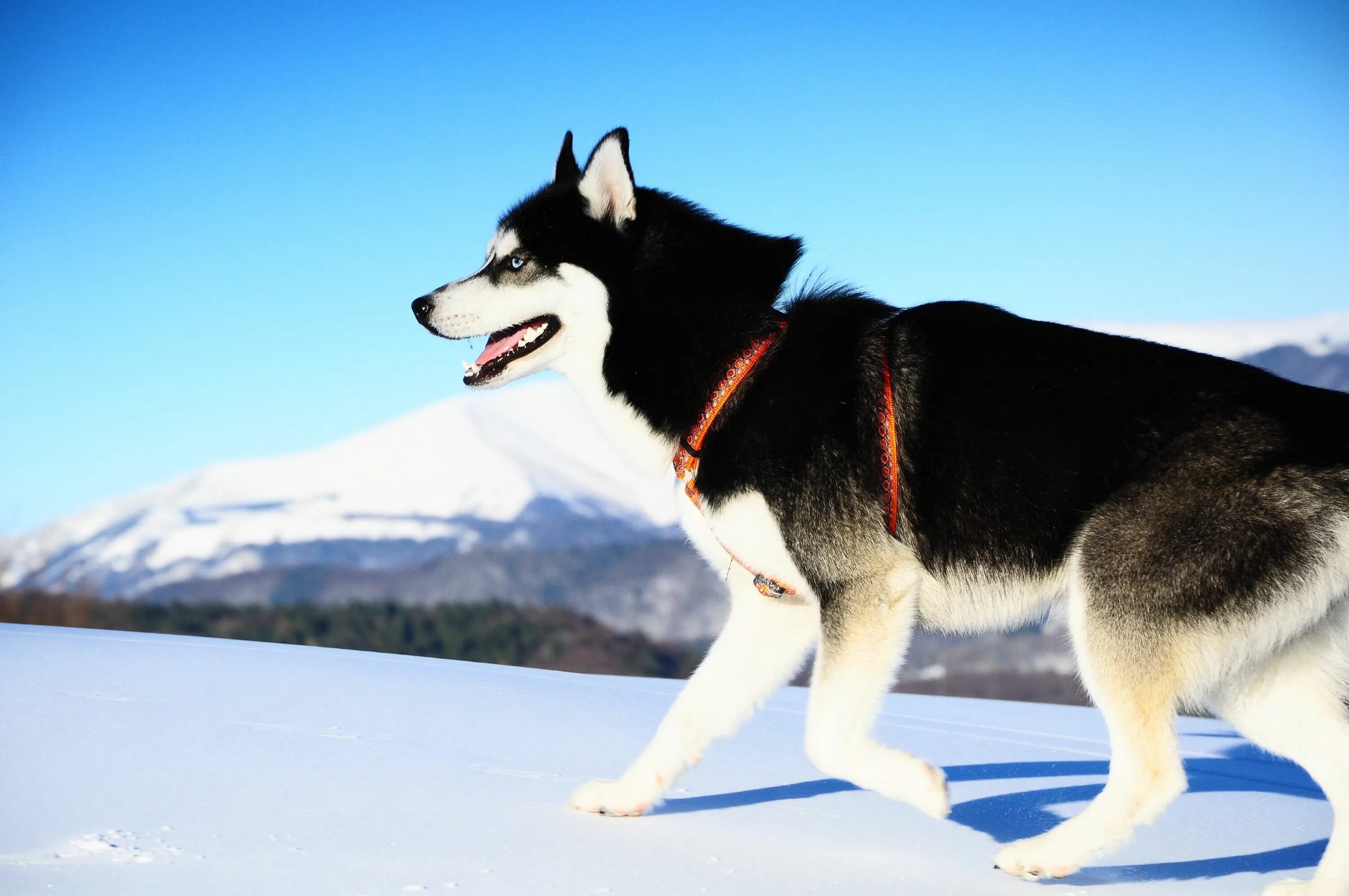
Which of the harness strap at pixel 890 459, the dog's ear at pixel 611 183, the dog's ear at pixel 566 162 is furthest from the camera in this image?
the dog's ear at pixel 566 162

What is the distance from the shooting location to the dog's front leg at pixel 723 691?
2.98 meters

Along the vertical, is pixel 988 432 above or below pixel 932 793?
above

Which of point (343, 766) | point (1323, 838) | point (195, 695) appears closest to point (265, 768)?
point (343, 766)

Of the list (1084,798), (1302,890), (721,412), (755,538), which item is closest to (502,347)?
(721,412)

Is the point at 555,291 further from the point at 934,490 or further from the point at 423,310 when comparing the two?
the point at 934,490

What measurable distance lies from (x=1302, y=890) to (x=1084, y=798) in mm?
1148

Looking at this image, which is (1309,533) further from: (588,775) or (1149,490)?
(588,775)

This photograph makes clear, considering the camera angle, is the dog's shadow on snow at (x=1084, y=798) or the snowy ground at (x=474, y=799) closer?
the snowy ground at (x=474, y=799)

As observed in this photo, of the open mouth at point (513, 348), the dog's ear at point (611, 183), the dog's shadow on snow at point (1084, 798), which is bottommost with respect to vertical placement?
the dog's shadow on snow at point (1084, 798)

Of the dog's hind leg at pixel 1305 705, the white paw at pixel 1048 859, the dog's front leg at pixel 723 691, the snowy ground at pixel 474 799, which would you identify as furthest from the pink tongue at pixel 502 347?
the dog's hind leg at pixel 1305 705

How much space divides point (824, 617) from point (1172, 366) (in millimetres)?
1177

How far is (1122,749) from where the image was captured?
265cm

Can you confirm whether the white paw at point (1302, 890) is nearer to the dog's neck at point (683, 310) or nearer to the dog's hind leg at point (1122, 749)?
the dog's hind leg at point (1122, 749)

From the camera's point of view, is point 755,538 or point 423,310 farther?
point 423,310
